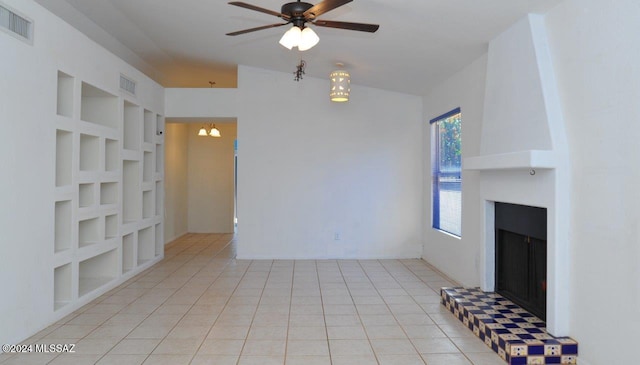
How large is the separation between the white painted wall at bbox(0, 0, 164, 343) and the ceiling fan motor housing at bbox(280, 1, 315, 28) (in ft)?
6.58

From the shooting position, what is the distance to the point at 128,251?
5301 millimetres

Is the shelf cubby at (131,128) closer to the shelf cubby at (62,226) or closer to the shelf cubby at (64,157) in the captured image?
the shelf cubby at (64,157)

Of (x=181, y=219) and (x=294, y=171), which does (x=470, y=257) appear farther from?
(x=181, y=219)

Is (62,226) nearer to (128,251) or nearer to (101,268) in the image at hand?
(101,268)

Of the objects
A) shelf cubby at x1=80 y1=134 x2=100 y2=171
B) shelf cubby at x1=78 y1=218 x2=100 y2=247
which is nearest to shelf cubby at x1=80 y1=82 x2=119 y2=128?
shelf cubby at x1=80 y1=134 x2=100 y2=171

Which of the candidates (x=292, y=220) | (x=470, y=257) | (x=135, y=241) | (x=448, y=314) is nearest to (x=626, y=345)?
(x=448, y=314)

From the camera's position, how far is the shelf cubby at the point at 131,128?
5.36 meters

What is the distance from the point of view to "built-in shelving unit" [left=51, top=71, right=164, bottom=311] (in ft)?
12.5

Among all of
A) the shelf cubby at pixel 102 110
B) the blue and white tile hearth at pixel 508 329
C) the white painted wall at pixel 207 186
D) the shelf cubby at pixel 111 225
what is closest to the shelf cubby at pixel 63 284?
the shelf cubby at pixel 111 225

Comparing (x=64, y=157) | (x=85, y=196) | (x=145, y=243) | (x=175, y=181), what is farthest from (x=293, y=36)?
(x=175, y=181)

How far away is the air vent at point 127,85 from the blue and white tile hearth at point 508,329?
431 cm

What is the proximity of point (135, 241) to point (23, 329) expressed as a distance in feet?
7.35

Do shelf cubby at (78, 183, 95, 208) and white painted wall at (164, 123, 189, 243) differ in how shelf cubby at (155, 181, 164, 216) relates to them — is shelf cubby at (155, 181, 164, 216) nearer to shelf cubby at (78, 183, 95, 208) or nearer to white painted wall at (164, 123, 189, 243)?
white painted wall at (164, 123, 189, 243)

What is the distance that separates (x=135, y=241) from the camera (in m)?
5.31
